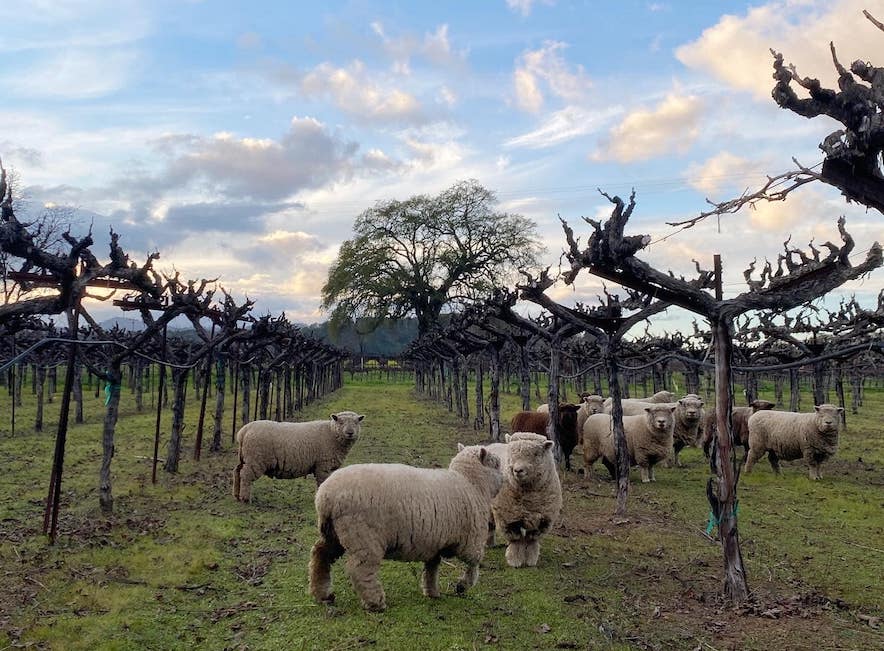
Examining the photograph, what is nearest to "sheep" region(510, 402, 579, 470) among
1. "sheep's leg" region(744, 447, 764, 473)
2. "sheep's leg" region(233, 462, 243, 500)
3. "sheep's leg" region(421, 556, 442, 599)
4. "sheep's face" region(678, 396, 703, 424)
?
"sheep's face" region(678, 396, 703, 424)

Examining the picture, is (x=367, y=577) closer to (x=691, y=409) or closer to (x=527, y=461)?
(x=527, y=461)

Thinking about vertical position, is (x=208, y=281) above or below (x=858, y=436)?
above

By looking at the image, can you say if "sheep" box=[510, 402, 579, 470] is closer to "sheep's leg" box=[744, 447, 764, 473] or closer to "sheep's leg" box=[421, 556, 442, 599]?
"sheep's leg" box=[744, 447, 764, 473]

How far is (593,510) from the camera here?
439 inches

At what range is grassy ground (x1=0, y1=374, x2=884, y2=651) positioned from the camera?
5.67 meters

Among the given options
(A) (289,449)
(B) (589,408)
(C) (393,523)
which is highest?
(B) (589,408)

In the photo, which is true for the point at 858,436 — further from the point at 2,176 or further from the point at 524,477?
the point at 2,176

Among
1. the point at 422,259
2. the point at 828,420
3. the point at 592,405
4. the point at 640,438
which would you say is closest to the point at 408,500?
the point at 640,438

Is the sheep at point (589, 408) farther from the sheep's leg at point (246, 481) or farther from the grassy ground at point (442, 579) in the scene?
the sheep's leg at point (246, 481)

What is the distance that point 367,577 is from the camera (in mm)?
6023

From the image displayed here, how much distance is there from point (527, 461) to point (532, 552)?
134 cm

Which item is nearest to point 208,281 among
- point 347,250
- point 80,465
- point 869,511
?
point 80,465

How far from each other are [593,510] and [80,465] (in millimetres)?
11971

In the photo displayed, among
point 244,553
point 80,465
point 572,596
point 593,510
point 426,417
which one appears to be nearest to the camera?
point 572,596
